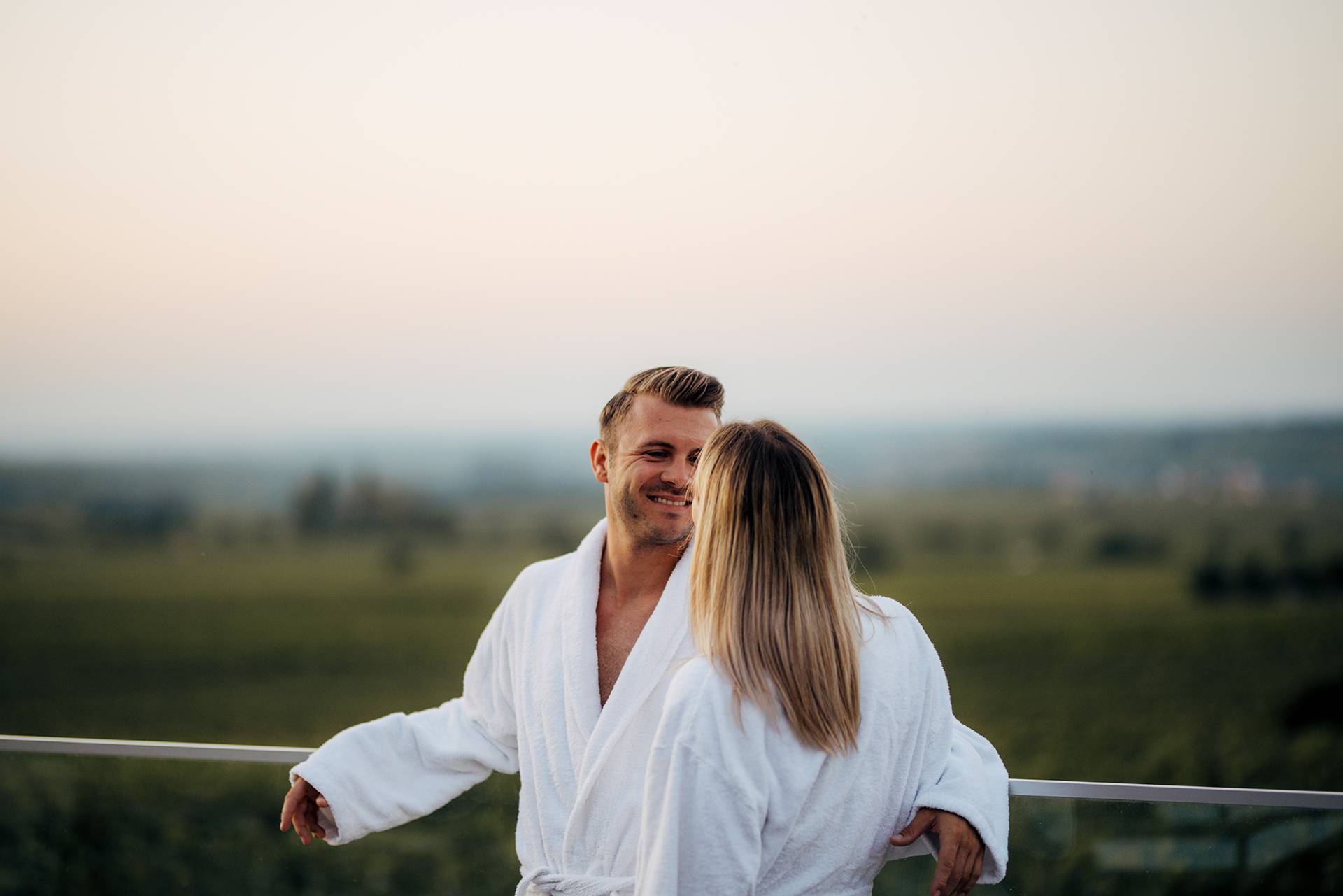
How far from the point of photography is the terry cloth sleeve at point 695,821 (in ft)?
3.90

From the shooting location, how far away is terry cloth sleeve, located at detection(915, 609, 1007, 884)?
1.37 meters

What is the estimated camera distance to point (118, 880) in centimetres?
206

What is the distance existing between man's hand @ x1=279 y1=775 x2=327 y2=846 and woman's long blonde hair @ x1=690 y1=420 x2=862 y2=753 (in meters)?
0.80

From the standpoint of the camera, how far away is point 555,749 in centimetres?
162

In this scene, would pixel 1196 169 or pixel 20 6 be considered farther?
pixel 1196 169

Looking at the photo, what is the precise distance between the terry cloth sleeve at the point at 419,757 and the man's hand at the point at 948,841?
0.67 metres

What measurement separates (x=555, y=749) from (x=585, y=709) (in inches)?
3.1

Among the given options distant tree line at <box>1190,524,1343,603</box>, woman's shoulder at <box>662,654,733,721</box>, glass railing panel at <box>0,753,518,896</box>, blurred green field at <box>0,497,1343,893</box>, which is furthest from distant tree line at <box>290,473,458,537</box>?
woman's shoulder at <box>662,654,733,721</box>

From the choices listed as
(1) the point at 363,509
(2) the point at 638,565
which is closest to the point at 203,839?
(2) the point at 638,565

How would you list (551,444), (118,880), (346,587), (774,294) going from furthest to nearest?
(346,587) → (551,444) → (774,294) → (118,880)

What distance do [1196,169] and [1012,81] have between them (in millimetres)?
6781

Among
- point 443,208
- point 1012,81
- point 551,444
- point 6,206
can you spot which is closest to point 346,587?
point 551,444

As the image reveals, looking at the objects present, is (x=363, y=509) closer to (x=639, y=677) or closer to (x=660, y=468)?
(x=660, y=468)

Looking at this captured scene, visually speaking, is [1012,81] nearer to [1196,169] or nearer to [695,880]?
[1196,169]
